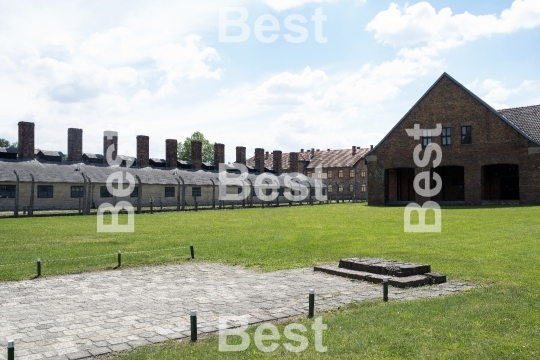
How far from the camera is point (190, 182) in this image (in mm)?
49562

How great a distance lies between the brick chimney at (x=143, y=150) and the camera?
2014 inches

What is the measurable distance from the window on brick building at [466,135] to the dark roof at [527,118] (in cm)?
365

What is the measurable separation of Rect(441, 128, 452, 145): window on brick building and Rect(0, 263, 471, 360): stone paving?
3313 centimetres

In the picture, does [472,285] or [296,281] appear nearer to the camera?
[472,285]

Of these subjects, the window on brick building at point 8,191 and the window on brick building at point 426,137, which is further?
the window on brick building at point 426,137

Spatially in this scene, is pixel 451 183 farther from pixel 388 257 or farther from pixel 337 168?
pixel 337 168

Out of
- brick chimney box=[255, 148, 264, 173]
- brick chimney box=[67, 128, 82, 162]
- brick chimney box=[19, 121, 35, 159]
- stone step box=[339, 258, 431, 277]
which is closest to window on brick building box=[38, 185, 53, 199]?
brick chimney box=[19, 121, 35, 159]

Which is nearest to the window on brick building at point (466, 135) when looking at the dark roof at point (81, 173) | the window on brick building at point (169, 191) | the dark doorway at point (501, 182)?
the dark doorway at point (501, 182)

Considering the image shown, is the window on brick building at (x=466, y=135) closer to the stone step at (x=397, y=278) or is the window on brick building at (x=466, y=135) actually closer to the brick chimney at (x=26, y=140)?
the stone step at (x=397, y=278)

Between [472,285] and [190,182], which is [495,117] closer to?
[190,182]

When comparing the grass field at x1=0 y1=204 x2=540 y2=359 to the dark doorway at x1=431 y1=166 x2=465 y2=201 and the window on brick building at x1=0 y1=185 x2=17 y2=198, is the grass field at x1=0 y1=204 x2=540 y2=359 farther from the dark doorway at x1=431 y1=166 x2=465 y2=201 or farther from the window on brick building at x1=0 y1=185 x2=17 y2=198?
the dark doorway at x1=431 y1=166 x2=465 y2=201

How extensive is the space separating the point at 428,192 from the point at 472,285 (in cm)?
3604

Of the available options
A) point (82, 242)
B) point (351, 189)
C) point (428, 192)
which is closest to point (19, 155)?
point (82, 242)

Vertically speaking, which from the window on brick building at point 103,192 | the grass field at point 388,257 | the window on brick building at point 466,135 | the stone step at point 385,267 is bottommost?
the grass field at point 388,257
